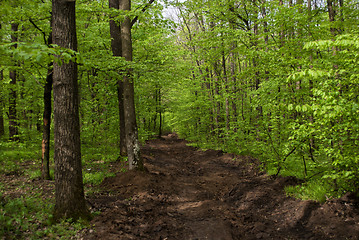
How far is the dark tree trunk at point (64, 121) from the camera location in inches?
176

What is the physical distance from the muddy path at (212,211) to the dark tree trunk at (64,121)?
813mm

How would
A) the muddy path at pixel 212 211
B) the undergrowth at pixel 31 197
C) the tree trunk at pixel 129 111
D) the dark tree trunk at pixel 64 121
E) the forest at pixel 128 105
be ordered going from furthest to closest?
the tree trunk at pixel 129 111
the muddy path at pixel 212 211
the dark tree trunk at pixel 64 121
the forest at pixel 128 105
the undergrowth at pixel 31 197

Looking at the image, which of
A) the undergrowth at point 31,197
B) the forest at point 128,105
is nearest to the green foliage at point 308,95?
the forest at point 128,105

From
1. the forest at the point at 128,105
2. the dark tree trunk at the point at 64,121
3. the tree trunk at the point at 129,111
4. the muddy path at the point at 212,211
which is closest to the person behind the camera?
the forest at the point at 128,105

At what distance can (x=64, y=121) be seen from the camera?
4.53m

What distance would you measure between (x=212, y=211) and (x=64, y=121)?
454cm

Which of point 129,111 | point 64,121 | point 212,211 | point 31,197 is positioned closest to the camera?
point 64,121

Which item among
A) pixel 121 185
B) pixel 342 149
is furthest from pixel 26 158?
pixel 342 149

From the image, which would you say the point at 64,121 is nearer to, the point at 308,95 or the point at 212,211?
the point at 212,211

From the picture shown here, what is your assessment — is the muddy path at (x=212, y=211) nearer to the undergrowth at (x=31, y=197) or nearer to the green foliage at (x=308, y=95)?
the undergrowth at (x=31, y=197)

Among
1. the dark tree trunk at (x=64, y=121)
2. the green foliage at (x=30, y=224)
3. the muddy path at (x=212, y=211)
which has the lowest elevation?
the muddy path at (x=212, y=211)

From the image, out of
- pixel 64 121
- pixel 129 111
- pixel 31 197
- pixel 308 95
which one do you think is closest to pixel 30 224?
pixel 31 197

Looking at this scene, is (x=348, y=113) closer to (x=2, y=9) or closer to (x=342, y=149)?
(x=342, y=149)

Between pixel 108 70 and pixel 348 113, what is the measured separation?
694 cm
